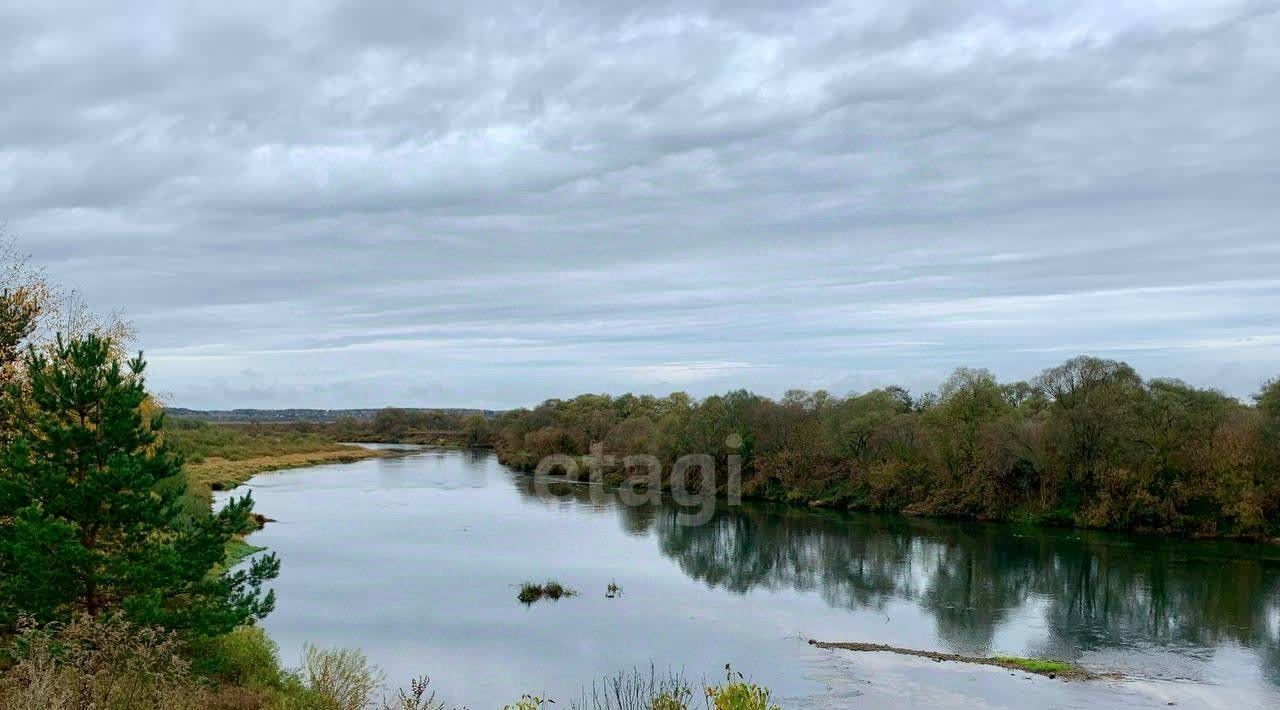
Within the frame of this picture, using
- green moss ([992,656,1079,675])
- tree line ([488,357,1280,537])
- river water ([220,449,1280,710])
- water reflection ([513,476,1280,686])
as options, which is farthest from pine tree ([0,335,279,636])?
tree line ([488,357,1280,537])

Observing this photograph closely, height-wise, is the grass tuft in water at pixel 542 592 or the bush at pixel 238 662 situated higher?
the bush at pixel 238 662

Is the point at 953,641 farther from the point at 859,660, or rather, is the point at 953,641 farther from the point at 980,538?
the point at 980,538

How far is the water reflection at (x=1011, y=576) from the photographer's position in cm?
2614

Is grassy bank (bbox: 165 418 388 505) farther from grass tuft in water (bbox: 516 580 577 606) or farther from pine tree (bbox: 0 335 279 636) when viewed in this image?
pine tree (bbox: 0 335 279 636)

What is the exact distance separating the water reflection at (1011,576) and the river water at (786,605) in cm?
13

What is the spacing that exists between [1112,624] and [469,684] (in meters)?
17.7

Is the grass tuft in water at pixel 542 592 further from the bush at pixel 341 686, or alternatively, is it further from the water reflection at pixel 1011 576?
the bush at pixel 341 686

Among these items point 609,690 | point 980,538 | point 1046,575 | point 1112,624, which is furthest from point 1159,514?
point 609,690

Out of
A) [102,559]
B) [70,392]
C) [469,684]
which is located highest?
[70,392]

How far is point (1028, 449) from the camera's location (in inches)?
1977

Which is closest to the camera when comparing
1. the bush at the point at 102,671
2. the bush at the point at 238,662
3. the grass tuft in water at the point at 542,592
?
the bush at the point at 102,671

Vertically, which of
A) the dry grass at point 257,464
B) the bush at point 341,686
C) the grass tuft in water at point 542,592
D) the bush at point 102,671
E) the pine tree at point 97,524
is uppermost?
the pine tree at point 97,524

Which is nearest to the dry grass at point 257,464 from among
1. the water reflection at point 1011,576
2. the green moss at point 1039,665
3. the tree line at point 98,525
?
the water reflection at point 1011,576

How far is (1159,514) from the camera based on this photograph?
45.2 meters
